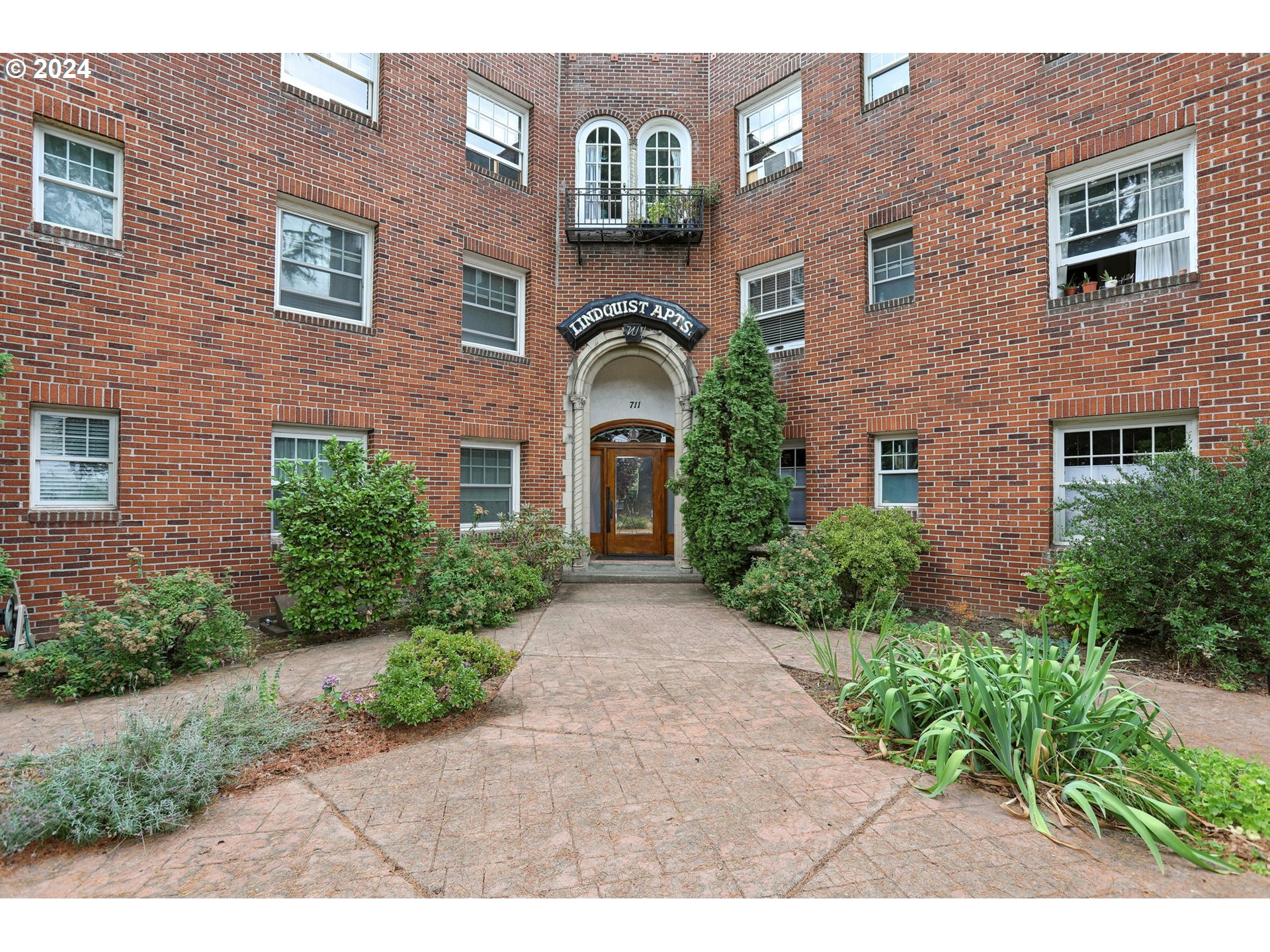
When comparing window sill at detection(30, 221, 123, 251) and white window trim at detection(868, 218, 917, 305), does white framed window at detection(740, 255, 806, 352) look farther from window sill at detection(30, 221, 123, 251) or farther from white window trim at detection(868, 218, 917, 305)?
window sill at detection(30, 221, 123, 251)

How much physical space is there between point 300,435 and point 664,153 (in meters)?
8.51

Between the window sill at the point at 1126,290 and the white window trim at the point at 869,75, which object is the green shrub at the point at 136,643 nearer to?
the window sill at the point at 1126,290

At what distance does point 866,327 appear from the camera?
30.0 feet

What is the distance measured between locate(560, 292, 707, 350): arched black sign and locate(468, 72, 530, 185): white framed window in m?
2.74

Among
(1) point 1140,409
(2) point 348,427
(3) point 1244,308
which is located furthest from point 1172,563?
(2) point 348,427

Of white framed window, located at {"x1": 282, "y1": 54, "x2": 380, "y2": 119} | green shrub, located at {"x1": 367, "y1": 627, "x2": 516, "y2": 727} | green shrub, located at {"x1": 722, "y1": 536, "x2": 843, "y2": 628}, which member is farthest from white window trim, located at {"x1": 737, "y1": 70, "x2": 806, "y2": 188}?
green shrub, located at {"x1": 367, "y1": 627, "x2": 516, "y2": 727}

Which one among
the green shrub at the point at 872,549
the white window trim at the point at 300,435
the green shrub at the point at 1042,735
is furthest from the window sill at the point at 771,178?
the green shrub at the point at 1042,735

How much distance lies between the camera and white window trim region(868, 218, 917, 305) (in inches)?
340

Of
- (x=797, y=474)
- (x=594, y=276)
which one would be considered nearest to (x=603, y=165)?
(x=594, y=276)

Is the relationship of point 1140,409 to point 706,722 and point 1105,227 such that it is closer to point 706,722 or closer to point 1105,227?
point 1105,227

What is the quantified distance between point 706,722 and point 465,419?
7.08 metres

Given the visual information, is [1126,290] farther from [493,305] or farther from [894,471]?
[493,305]

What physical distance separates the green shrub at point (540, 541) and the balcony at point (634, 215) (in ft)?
16.7

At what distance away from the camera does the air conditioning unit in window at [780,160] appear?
34.1 feet
